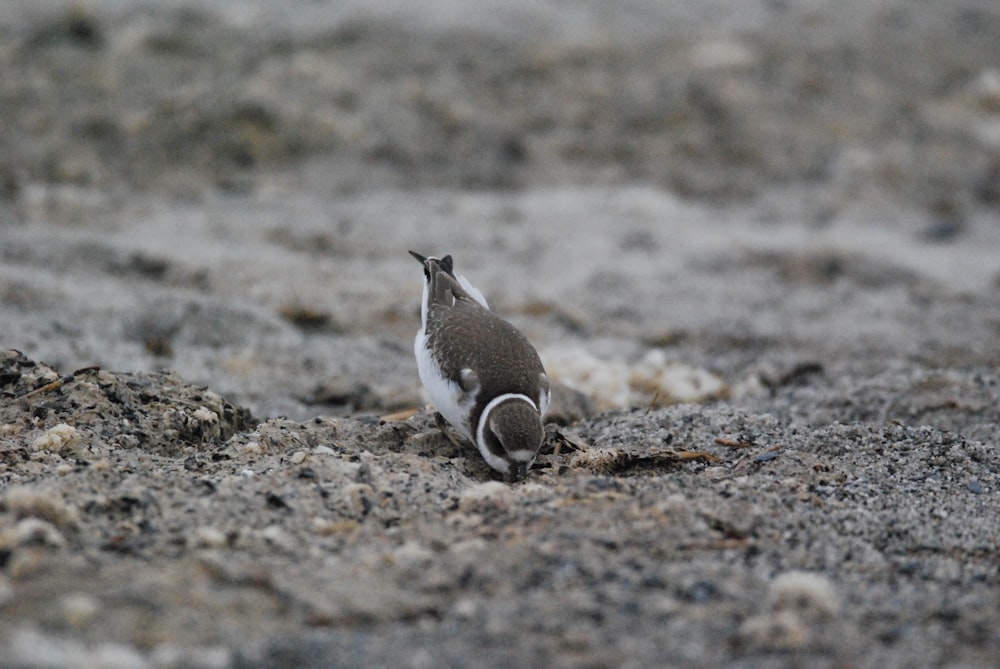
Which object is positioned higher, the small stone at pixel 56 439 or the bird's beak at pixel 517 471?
the small stone at pixel 56 439

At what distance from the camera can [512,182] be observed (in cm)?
1081

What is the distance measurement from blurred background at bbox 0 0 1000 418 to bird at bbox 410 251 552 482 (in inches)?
59.9

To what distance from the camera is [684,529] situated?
142 inches

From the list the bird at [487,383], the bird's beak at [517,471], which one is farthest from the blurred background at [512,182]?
the bird's beak at [517,471]

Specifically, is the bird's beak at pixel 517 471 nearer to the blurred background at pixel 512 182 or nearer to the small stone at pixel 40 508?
the small stone at pixel 40 508

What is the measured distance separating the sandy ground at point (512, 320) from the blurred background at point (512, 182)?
44 mm

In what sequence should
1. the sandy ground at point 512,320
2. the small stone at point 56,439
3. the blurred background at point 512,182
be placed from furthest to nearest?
1. the blurred background at point 512,182
2. the small stone at point 56,439
3. the sandy ground at point 512,320

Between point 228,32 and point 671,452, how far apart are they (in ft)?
29.2

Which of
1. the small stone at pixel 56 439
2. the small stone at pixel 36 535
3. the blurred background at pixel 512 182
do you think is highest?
the blurred background at pixel 512 182

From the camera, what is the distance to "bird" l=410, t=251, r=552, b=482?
4.35m

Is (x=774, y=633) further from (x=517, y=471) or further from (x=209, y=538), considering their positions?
(x=209, y=538)

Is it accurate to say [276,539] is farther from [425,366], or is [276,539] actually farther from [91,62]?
[91,62]

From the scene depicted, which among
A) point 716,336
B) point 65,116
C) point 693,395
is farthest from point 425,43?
point 693,395

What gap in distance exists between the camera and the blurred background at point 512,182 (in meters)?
7.41
